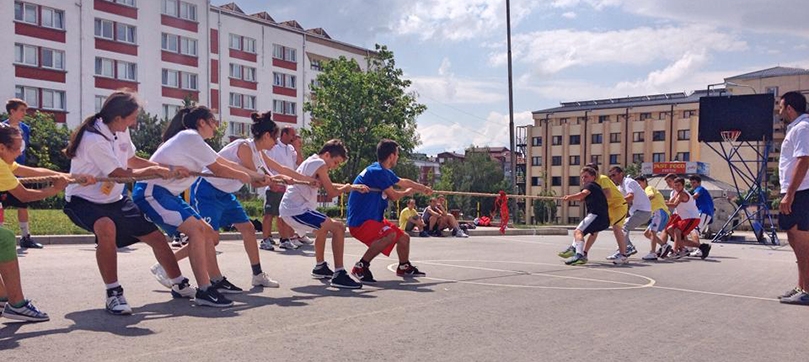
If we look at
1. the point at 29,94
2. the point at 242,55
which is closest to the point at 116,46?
the point at 29,94

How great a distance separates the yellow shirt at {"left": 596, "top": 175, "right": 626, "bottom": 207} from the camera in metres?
14.3

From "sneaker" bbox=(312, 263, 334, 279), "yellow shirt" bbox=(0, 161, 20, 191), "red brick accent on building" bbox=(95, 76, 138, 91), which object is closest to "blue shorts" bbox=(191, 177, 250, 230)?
"sneaker" bbox=(312, 263, 334, 279)

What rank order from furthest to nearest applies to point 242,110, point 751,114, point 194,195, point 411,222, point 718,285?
point 242,110 → point 751,114 → point 411,222 → point 718,285 → point 194,195

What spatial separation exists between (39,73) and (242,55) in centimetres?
2050

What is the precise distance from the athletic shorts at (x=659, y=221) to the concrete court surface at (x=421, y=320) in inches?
200

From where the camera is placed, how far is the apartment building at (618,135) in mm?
88500

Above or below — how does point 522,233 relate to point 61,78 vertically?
below

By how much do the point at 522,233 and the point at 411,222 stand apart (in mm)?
7929

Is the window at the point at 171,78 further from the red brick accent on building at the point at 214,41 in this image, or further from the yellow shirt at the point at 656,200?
the yellow shirt at the point at 656,200

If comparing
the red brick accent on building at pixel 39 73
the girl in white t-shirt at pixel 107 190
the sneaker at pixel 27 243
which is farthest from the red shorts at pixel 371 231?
the red brick accent on building at pixel 39 73

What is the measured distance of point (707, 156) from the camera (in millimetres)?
89625

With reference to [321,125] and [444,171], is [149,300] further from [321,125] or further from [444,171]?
[444,171]

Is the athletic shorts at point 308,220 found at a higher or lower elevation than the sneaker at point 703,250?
higher

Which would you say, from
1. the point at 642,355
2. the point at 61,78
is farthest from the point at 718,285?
the point at 61,78
